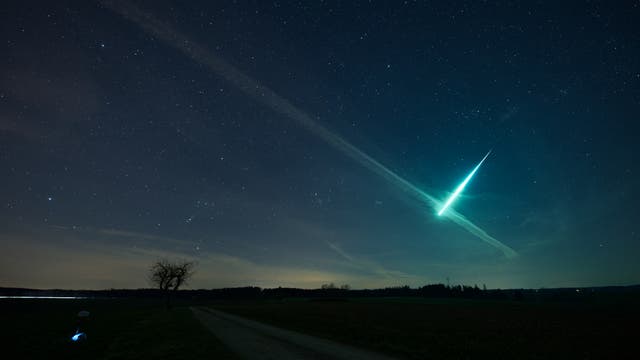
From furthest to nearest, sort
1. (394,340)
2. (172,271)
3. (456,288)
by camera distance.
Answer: (456,288) → (172,271) → (394,340)

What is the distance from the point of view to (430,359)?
58.9ft

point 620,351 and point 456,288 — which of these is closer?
point 620,351

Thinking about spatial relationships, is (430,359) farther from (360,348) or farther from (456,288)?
(456,288)

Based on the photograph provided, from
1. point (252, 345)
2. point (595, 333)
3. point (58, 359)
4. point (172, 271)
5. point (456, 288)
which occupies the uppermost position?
point (456, 288)

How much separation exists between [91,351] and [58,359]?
7.73 ft

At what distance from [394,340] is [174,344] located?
12.5 m

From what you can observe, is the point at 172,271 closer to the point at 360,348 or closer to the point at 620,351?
the point at 360,348

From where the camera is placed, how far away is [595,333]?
29078 mm


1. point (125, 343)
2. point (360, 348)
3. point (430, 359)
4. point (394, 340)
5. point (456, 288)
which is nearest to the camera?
point (430, 359)

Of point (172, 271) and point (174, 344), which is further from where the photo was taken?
point (172, 271)

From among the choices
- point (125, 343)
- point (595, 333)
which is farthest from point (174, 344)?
point (595, 333)

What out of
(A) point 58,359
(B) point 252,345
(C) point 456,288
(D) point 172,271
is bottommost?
(A) point 58,359

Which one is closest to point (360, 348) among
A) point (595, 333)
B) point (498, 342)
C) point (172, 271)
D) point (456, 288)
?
point (498, 342)

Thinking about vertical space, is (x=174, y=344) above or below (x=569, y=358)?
below
